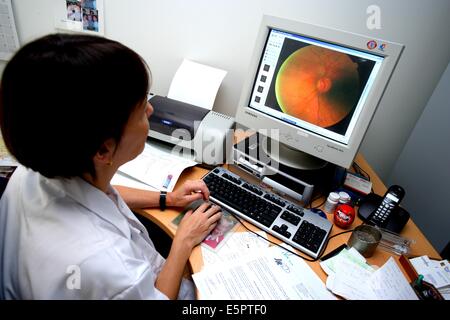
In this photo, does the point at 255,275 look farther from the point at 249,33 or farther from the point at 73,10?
the point at 73,10

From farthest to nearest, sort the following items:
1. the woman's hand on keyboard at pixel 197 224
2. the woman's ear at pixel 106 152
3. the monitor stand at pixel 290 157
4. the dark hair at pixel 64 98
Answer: the monitor stand at pixel 290 157
the woman's hand on keyboard at pixel 197 224
the woman's ear at pixel 106 152
the dark hair at pixel 64 98

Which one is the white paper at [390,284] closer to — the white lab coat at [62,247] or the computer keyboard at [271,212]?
the computer keyboard at [271,212]

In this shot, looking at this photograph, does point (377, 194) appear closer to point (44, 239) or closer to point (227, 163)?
point (227, 163)

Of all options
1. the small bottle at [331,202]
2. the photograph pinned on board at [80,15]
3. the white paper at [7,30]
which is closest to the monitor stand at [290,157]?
the small bottle at [331,202]

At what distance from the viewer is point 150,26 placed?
1370 mm

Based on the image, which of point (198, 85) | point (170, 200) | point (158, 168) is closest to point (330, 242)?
point (170, 200)

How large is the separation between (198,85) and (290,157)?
0.55 metres

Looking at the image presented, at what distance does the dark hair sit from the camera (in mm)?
462

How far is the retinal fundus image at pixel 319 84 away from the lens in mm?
876

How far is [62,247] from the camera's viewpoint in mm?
513

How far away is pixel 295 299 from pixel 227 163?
576mm

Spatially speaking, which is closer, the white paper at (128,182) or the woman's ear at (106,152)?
the woman's ear at (106,152)

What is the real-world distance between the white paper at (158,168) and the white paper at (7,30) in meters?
0.84
